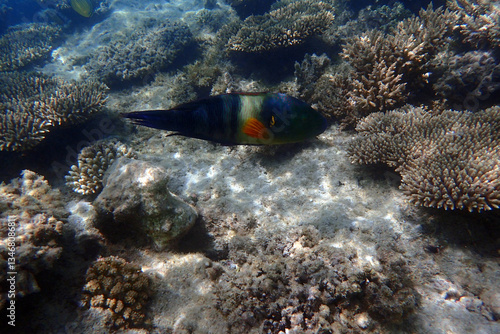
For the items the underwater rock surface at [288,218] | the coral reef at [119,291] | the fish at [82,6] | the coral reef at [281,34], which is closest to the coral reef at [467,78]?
the underwater rock surface at [288,218]

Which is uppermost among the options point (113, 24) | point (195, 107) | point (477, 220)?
point (113, 24)

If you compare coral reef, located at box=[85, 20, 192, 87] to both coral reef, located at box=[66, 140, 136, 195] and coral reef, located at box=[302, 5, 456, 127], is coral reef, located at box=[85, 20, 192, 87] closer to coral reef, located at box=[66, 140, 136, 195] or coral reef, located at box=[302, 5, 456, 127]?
coral reef, located at box=[66, 140, 136, 195]

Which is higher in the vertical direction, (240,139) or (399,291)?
(240,139)

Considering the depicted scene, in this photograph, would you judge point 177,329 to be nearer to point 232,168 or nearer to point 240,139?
point 240,139

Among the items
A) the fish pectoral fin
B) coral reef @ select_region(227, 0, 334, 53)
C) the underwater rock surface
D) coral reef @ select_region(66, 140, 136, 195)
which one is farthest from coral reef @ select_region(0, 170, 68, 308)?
coral reef @ select_region(227, 0, 334, 53)

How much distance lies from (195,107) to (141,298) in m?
2.60

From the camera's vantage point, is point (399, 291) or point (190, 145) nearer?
point (399, 291)

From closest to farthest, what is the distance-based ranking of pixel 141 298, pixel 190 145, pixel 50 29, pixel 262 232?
pixel 141 298 < pixel 262 232 < pixel 190 145 < pixel 50 29

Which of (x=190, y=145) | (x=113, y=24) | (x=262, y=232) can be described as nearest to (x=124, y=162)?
(x=190, y=145)

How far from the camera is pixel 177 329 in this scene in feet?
9.34

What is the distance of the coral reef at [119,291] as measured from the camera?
2.91 meters

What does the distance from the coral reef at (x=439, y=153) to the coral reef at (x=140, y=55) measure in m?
8.13

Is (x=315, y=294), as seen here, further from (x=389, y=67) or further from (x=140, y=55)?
(x=140, y=55)

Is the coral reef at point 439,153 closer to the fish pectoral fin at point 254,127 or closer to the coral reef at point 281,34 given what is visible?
the fish pectoral fin at point 254,127
